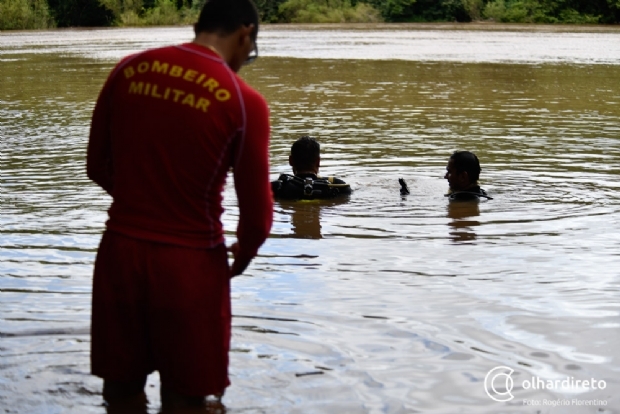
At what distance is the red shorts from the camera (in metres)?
3.44

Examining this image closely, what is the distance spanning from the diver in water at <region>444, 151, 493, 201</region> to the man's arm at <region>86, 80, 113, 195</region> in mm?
6054

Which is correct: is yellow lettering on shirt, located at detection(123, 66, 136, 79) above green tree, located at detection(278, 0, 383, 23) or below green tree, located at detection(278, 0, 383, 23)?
above

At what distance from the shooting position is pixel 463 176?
30.7 ft

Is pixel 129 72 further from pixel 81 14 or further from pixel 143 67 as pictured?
pixel 81 14

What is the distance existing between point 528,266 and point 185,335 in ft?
12.9

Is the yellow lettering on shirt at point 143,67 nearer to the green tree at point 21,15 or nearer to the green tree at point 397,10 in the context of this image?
the green tree at point 21,15

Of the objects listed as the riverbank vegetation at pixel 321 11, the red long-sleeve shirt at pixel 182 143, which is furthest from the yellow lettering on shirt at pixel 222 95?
the riverbank vegetation at pixel 321 11

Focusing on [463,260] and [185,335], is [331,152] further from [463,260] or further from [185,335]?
[185,335]

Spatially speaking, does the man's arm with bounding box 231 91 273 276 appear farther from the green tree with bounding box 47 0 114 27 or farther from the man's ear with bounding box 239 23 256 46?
the green tree with bounding box 47 0 114 27

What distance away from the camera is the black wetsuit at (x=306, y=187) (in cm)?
939

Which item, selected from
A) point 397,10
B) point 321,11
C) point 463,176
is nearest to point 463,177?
point 463,176

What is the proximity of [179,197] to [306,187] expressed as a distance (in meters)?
5.94

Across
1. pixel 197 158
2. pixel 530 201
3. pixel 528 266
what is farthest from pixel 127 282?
pixel 530 201

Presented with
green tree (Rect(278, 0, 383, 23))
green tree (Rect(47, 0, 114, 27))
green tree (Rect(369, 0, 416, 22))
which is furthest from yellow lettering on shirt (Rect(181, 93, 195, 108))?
green tree (Rect(47, 0, 114, 27))
